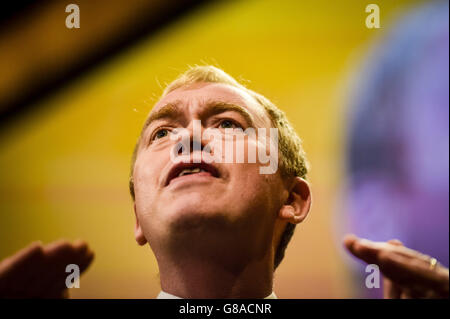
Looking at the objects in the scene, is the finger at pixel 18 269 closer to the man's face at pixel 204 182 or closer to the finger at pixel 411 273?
the man's face at pixel 204 182

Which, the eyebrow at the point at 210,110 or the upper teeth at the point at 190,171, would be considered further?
the eyebrow at the point at 210,110

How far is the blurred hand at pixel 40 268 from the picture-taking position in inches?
54.3

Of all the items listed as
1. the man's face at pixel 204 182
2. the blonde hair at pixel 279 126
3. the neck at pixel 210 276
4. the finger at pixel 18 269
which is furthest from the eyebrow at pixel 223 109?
the finger at pixel 18 269

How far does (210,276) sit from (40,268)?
59cm

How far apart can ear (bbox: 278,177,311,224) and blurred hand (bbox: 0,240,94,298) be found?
0.75m

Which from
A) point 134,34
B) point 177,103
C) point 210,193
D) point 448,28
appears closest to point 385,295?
point 210,193

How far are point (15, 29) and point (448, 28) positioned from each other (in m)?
2.15

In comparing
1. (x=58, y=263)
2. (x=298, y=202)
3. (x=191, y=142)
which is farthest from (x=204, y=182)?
(x=58, y=263)

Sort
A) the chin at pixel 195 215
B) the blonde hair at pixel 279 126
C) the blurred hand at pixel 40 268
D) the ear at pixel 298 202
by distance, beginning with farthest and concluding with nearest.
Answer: the blonde hair at pixel 279 126
the ear at pixel 298 202
the blurred hand at pixel 40 268
the chin at pixel 195 215

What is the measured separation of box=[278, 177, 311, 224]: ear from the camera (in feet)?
4.89

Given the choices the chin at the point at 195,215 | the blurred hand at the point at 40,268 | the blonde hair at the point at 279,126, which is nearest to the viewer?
the chin at the point at 195,215

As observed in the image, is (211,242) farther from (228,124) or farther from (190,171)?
(228,124)

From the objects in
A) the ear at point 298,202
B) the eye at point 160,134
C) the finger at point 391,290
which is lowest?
the finger at point 391,290

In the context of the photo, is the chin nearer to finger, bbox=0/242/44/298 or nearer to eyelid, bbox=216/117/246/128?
eyelid, bbox=216/117/246/128
